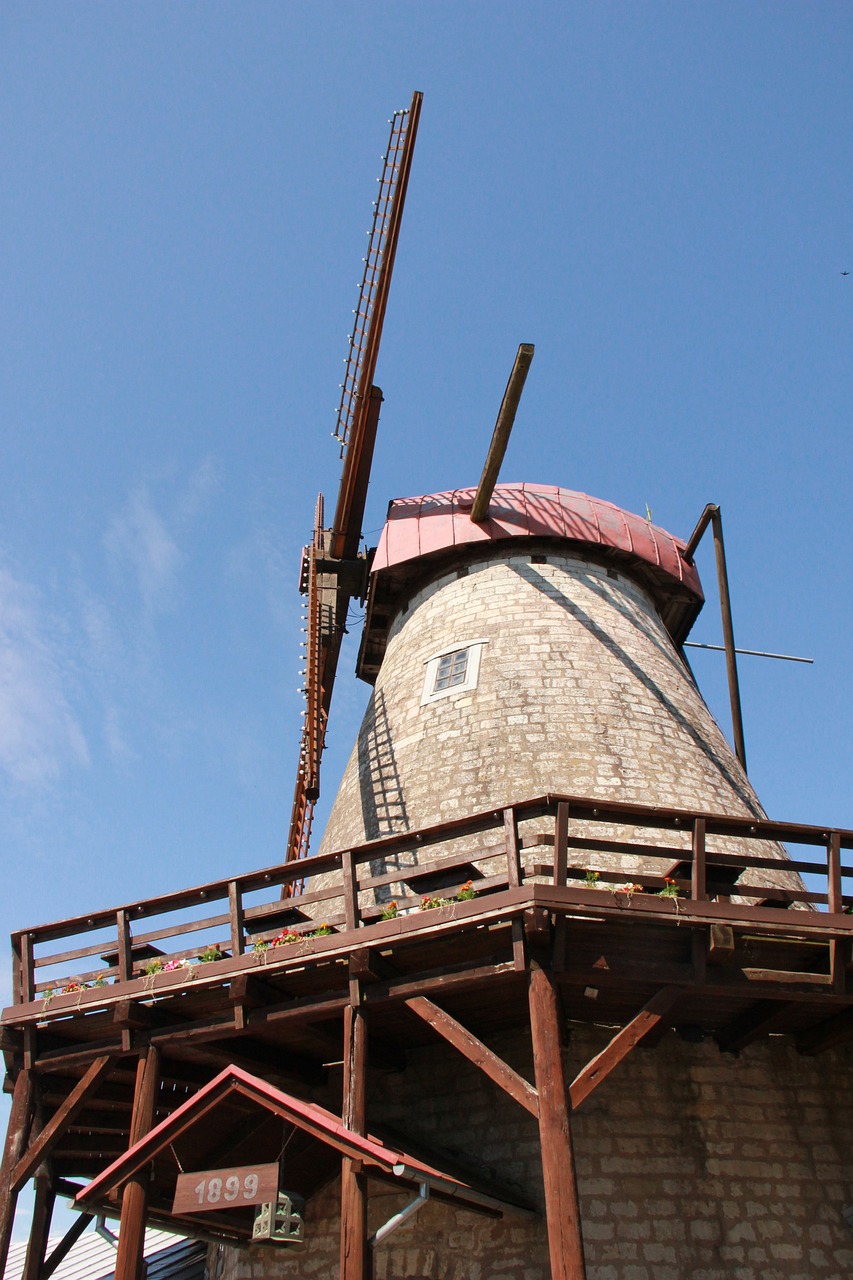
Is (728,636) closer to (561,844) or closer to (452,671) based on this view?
(452,671)

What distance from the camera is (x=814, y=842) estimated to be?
7746 millimetres

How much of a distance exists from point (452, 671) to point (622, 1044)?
610 centimetres

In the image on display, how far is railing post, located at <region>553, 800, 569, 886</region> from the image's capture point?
7.11 m

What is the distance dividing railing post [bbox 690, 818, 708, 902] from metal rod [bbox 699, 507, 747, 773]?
574 cm

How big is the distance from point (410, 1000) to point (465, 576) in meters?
7.56

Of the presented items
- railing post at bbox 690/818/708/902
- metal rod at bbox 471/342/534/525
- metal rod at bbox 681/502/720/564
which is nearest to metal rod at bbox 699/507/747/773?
metal rod at bbox 681/502/720/564

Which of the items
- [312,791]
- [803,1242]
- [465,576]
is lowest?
[803,1242]

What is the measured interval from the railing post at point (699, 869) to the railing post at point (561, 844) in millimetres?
947

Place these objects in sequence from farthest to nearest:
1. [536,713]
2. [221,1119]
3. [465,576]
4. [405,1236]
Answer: [465,576], [536,713], [221,1119], [405,1236]

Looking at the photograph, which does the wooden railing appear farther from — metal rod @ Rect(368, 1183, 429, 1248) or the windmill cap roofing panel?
the windmill cap roofing panel

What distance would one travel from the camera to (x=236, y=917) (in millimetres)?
8023

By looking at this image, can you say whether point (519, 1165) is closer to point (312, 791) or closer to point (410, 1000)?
point (410, 1000)

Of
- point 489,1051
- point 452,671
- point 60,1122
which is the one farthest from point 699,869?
point 60,1122

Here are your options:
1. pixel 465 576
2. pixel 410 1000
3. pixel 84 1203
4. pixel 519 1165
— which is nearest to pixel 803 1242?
pixel 519 1165
